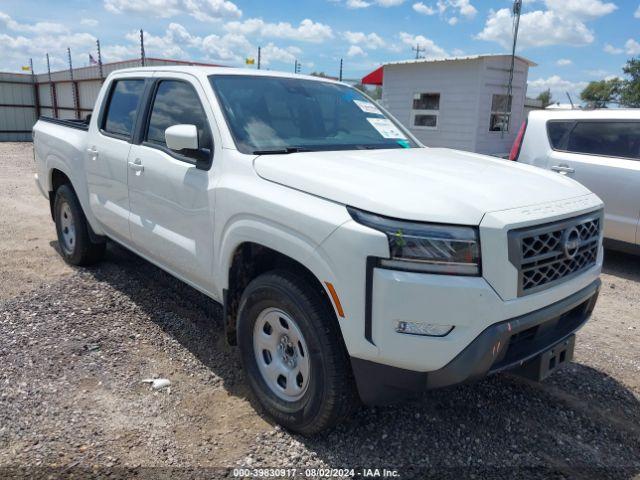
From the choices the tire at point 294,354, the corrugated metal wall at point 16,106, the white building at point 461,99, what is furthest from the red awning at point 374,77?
the corrugated metal wall at point 16,106

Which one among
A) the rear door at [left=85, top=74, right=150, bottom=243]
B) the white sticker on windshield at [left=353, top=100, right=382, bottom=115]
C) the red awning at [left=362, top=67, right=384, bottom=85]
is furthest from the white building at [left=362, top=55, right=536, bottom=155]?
the rear door at [left=85, top=74, right=150, bottom=243]

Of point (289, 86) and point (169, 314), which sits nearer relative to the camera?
point (289, 86)

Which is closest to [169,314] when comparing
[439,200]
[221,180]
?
[221,180]

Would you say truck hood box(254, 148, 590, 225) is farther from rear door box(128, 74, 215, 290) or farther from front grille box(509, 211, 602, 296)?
rear door box(128, 74, 215, 290)

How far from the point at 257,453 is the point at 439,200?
1.60 metres

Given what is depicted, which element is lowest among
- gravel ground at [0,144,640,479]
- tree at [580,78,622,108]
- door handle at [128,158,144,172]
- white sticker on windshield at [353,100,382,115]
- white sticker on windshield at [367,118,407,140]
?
gravel ground at [0,144,640,479]

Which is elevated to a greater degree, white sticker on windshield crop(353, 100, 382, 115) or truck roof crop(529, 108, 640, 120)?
truck roof crop(529, 108, 640, 120)

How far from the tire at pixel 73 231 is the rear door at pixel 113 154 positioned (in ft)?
1.74

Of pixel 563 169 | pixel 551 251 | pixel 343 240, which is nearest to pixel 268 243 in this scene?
pixel 343 240

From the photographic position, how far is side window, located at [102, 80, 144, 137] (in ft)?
14.2

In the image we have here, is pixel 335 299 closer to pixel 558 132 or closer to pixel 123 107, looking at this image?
pixel 123 107

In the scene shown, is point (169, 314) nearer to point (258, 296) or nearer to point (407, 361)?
point (258, 296)

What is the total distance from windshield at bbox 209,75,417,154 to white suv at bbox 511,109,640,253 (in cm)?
334

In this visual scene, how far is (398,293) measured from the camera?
89.1 inches
